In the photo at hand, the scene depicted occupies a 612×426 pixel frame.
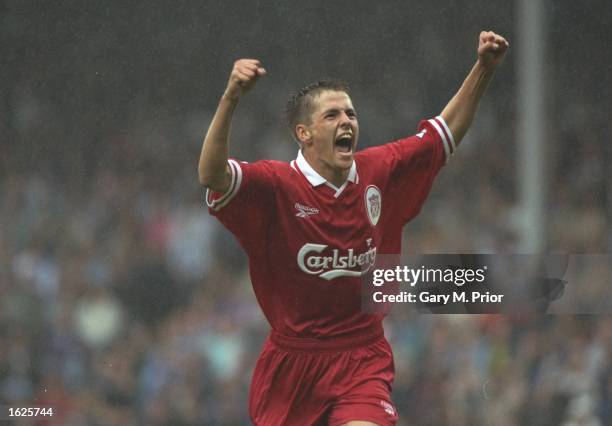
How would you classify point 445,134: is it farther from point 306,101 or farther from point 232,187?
point 232,187

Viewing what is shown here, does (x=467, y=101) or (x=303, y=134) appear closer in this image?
(x=303, y=134)

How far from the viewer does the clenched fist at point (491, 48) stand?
4.84m

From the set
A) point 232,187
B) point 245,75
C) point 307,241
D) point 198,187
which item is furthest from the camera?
point 198,187

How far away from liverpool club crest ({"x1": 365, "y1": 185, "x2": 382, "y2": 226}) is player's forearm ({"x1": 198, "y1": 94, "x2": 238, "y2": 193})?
667 mm

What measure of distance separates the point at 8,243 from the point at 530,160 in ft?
10.7

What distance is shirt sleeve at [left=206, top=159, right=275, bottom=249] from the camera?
455 centimetres

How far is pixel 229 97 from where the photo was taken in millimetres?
4277

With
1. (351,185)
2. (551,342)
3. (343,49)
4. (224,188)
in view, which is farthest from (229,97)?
(551,342)

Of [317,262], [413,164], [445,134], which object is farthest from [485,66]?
[317,262]

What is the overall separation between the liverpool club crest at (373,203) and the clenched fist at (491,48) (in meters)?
0.70

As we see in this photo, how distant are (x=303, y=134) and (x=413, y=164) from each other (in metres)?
0.51

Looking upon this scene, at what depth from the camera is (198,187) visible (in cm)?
747

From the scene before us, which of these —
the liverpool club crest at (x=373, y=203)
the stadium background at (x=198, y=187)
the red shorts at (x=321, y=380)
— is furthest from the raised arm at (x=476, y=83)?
the stadium background at (x=198, y=187)

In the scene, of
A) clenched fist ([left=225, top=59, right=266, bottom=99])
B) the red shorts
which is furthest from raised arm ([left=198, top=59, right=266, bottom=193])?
the red shorts
